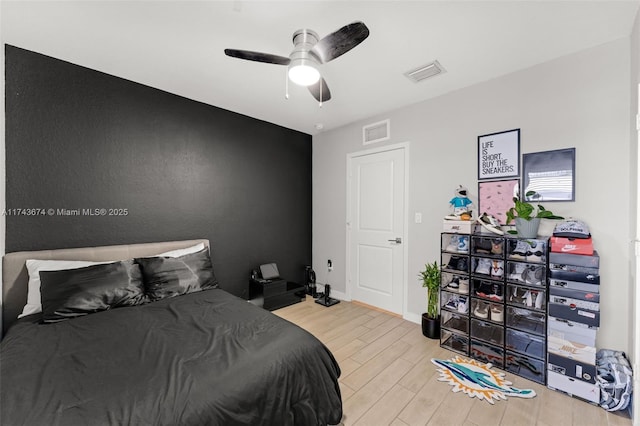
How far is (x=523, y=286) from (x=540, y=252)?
307 millimetres

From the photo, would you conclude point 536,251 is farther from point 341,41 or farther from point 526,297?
point 341,41

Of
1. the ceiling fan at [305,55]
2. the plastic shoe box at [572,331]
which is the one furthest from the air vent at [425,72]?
the plastic shoe box at [572,331]

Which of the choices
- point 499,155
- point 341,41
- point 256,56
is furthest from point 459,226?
point 256,56

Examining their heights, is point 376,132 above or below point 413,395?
above

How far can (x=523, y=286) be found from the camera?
7.04 feet

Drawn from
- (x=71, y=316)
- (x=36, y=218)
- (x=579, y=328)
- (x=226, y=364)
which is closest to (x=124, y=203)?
(x=36, y=218)

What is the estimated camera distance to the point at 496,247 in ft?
7.61

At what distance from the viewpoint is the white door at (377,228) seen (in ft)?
10.9

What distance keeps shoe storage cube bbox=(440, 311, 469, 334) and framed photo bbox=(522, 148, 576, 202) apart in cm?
130

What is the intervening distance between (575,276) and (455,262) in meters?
0.88

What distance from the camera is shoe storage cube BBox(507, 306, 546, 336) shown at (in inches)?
81.9

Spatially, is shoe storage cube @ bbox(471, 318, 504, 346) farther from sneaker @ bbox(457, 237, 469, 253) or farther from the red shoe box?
the red shoe box

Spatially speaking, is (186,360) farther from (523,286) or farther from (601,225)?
(601,225)

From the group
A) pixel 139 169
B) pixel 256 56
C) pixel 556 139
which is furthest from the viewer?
pixel 139 169
